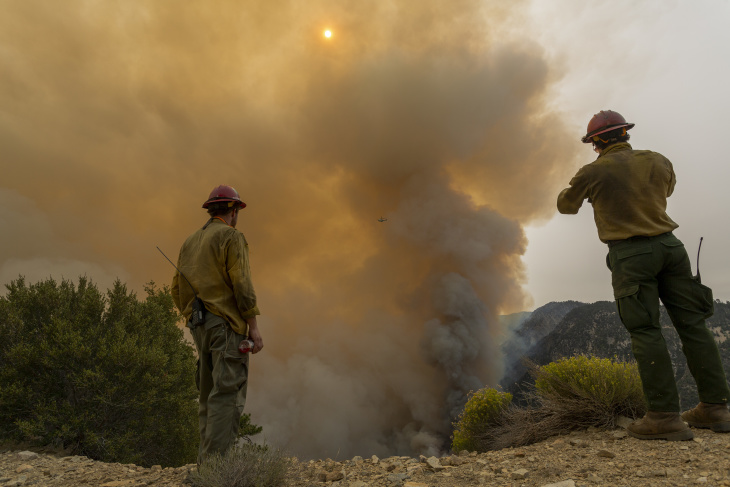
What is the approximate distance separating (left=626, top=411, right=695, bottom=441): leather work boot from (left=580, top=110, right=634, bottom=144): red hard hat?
9.21ft

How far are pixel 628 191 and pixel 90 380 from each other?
1423cm

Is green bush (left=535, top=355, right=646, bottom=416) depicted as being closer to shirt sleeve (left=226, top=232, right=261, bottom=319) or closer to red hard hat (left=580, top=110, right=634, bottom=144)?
red hard hat (left=580, top=110, right=634, bottom=144)

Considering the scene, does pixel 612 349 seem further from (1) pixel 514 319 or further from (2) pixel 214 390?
(2) pixel 214 390

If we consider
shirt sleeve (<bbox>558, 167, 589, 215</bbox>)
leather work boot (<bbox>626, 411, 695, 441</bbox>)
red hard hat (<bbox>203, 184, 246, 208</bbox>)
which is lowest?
leather work boot (<bbox>626, 411, 695, 441</bbox>)

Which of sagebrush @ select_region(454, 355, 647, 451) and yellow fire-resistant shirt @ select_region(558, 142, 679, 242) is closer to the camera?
yellow fire-resistant shirt @ select_region(558, 142, 679, 242)

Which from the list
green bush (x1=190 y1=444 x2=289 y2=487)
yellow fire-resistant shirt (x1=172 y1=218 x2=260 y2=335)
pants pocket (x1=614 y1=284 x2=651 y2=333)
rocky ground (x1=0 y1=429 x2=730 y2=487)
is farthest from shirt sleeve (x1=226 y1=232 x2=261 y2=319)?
pants pocket (x1=614 y1=284 x2=651 y2=333)

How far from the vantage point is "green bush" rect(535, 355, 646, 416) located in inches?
186

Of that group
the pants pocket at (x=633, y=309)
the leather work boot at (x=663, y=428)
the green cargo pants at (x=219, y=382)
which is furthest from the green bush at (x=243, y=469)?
the pants pocket at (x=633, y=309)

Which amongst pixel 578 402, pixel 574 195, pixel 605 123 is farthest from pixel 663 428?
pixel 605 123

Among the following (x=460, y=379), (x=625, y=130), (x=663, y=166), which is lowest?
(x=460, y=379)

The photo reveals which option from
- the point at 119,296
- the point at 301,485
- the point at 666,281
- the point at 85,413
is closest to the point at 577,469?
the point at 666,281

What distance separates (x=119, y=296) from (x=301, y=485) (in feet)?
45.0

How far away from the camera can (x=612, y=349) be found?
49719 mm

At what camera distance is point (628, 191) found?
3.96m
